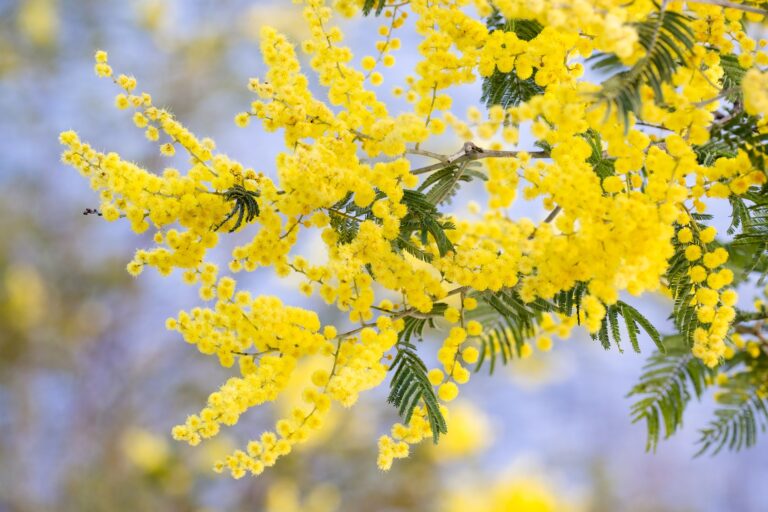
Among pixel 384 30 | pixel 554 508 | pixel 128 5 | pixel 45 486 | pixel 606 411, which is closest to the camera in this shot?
pixel 384 30

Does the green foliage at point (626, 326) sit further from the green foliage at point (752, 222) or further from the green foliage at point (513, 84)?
the green foliage at point (513, 84)

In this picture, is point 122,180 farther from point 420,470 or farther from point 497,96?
point 420,470

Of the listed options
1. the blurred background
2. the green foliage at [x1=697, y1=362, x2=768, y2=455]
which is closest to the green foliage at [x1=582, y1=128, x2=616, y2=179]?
the green foliage at [x1=697, y1=362, x2=768, y2=455]

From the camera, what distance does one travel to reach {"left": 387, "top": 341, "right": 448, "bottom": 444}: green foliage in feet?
2.48

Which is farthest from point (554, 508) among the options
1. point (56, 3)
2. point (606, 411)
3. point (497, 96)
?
point (56, 3)

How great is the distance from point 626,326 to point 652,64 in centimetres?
31

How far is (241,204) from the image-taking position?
0.70m

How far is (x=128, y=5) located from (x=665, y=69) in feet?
15.2

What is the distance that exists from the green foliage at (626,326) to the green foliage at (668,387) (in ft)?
0.82

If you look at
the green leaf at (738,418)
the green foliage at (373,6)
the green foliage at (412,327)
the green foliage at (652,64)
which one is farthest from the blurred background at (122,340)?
the green foliage at (652,64)

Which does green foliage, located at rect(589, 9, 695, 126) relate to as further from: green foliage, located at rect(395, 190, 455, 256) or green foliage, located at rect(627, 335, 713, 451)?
green foliage, located at rect(627, 335, 713, 451)

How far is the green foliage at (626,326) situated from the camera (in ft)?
2.48

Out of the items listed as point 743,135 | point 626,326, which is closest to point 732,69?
point 743,135

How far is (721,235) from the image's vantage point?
104cm
